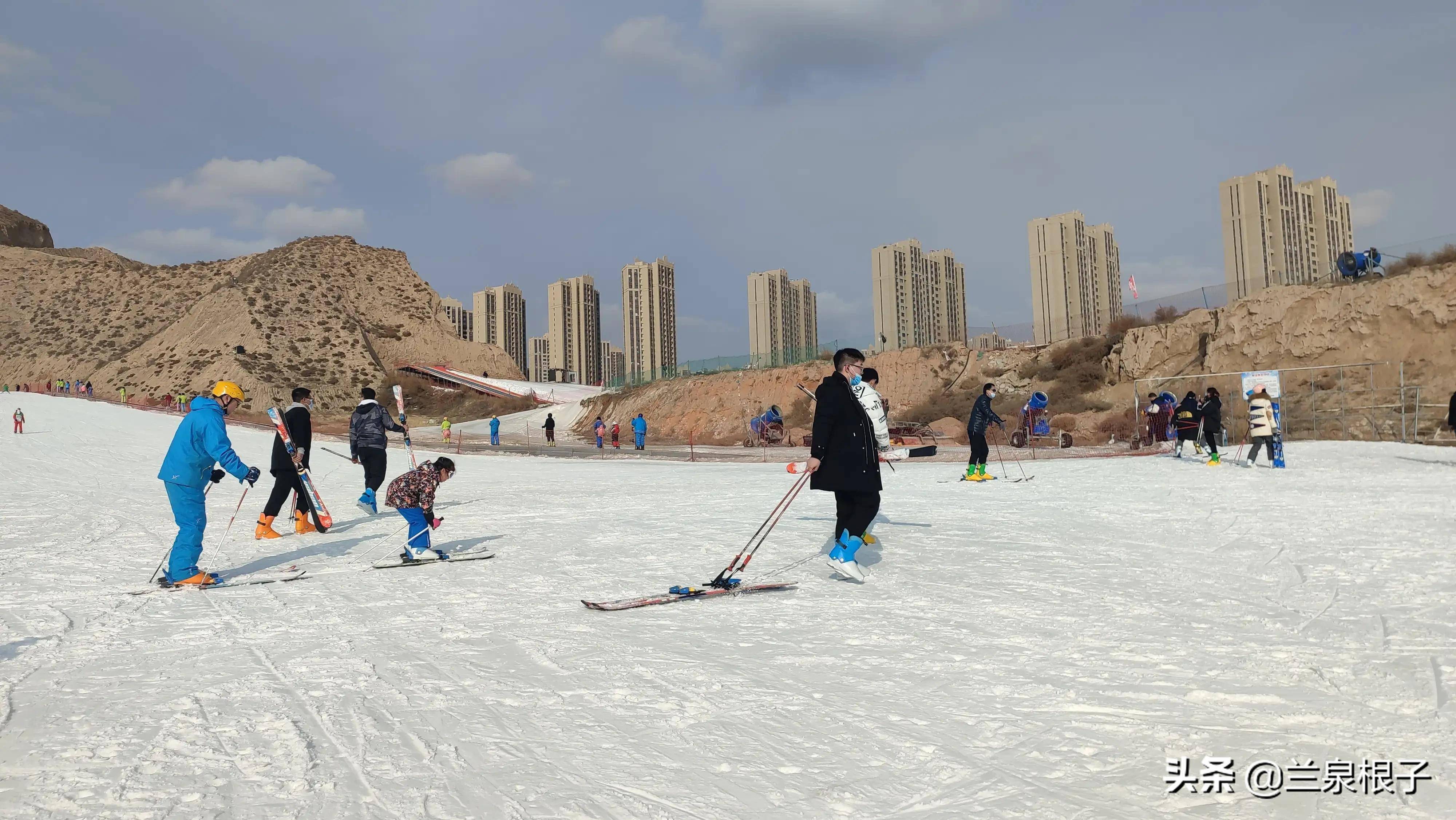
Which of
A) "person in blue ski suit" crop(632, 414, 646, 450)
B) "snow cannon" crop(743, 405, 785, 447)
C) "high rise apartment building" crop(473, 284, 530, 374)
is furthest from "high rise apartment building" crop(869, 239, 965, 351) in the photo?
"high rise apartment building" crop(473, 284, 530, 374)

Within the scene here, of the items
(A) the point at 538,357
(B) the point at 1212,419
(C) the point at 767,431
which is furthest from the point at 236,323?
(A) the point at 538,357

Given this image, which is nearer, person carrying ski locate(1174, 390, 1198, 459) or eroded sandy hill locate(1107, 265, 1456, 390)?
person carrying ski locate(1174, 390, 1198, 459)

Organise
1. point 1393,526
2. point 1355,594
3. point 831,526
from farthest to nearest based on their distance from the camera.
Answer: point 831,526
point 1393,526
point 1355,594

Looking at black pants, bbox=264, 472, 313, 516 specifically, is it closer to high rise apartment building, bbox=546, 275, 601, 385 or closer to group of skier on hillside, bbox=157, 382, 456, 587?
group of skier on hillside, bbox=157, 382, 456, 587

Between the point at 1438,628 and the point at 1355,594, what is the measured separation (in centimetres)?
92

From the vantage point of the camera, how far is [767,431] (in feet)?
110

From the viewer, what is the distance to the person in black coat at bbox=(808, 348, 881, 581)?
21.4 feet

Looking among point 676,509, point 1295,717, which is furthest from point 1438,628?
point 676,509

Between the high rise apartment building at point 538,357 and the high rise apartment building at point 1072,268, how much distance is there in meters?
94.1

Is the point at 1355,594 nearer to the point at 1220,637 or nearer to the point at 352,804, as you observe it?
the point at 1220,637

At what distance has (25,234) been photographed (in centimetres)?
10650

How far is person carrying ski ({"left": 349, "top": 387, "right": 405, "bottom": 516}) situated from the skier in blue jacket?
13.7ft

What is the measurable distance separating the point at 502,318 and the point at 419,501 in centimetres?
13443

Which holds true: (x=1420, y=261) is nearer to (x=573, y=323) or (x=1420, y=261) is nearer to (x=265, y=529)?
(x=265, y=529)
